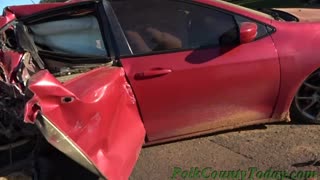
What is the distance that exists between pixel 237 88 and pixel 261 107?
13.7 inches

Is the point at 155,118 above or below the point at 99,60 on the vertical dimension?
below

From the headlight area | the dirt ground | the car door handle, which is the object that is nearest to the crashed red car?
the car door handle

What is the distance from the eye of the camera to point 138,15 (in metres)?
4.81

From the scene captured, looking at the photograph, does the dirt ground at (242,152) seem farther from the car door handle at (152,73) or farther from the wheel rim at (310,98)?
the car door handle at (152,73)

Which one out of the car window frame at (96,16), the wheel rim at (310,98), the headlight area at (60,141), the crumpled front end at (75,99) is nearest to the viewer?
the headlight area at (60,141)

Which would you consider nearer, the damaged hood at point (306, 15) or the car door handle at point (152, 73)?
the car door handle at point (152, 73)

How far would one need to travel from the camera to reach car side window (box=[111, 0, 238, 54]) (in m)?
4.74

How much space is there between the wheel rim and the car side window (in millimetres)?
923

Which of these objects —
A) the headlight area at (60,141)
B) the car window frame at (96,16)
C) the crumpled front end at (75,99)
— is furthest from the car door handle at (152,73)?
the headlight area at (60,141)

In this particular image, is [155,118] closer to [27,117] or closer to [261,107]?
[261,107]

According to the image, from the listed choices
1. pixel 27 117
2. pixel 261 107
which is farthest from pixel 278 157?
pixel 27 117

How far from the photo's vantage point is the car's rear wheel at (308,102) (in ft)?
16.7

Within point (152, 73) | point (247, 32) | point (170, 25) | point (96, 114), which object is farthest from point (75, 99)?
point (247, 32)

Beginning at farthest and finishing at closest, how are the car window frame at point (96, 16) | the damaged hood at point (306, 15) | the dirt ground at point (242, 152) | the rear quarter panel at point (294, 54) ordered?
the damaged hood at point (306, 15)
the rear quarter panel at point (294, 54)
the car window frame at point (96, 16)
the dirt ground at point (242, 152)
